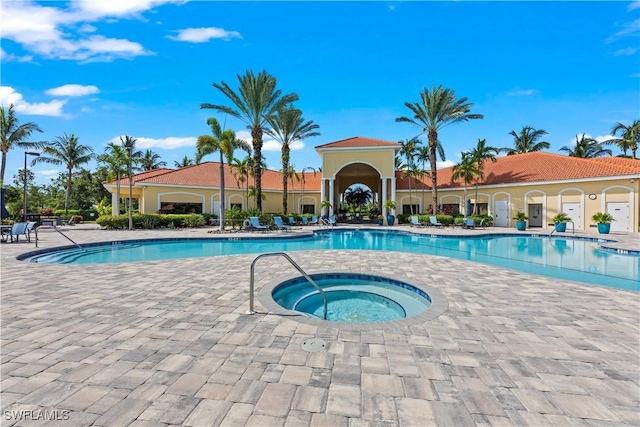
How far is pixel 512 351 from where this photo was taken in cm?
338

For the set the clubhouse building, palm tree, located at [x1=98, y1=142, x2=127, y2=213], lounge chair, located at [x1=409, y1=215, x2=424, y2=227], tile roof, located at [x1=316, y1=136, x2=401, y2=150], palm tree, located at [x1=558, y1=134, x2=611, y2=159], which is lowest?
lounge chair, located at [x1=409, y1=215, x2=424, y2=227]

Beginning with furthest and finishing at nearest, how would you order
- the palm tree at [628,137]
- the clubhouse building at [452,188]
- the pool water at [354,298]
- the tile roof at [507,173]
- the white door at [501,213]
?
the palm tree at [628,137] < the white door at [501,213] < the tile roof at [507,173] < the clubhouse building at [452,188] < the pool water at [354,298]

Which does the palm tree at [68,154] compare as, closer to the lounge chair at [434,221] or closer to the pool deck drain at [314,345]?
the lounge chair at [434,221]

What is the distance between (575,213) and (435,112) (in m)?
13.0

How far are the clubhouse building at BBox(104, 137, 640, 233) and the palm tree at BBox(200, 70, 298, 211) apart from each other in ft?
22.1

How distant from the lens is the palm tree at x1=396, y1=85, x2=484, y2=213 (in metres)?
24.5

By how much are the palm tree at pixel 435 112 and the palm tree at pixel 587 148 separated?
20742 millimetres

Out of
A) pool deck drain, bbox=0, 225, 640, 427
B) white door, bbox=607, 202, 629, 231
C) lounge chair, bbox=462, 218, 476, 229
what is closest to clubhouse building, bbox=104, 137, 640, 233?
white door, bbox=607, 202, 629, 231

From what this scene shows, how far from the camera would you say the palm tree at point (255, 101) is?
67.7 feet

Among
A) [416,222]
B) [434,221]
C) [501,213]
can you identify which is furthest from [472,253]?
[501,213]

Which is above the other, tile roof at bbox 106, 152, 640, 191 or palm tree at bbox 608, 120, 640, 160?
palm tree at bbox 608, 120, 640, 160

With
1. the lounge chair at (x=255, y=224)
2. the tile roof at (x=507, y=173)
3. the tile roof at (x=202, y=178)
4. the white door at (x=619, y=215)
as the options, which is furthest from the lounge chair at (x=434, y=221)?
the lounge chair at (x=255, y=224)

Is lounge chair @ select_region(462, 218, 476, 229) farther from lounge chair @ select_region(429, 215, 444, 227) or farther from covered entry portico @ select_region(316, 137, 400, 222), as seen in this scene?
covered entry portico @ select_region(316, 137, 400, 222)

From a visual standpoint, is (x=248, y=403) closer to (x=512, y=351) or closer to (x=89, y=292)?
(x=512, y=351)
